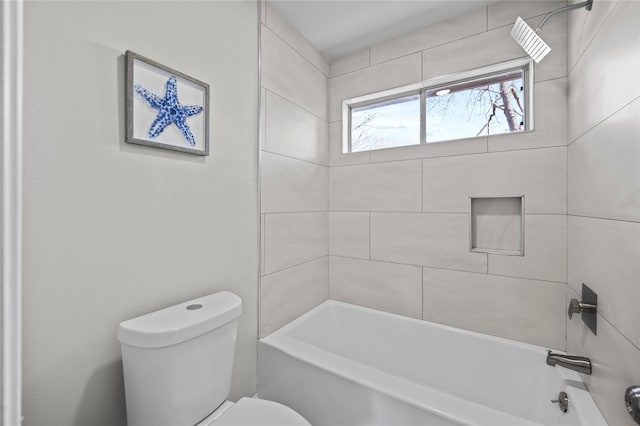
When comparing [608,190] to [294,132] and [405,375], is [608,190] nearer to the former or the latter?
[405,375]

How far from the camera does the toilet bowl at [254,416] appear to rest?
3.50 ft

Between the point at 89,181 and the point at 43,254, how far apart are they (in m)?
0.26

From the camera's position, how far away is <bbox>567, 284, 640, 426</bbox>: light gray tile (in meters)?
0.86

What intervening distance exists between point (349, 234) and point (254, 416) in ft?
4.46

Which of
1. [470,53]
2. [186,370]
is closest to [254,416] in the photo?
[186,370]

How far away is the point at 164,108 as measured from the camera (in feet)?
3.85

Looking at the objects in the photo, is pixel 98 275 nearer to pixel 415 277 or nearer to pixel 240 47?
pixel 240 47

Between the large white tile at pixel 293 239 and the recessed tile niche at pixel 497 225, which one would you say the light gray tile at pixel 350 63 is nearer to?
the large white tile at pixel 293 239

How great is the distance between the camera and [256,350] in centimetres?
167

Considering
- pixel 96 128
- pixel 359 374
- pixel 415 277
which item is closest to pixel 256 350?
pixel 359 374

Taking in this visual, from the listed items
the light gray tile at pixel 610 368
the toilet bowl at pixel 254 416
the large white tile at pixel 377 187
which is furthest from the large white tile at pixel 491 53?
the toilet bowl at pixel 254 416

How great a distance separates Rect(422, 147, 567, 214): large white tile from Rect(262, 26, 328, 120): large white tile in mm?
917

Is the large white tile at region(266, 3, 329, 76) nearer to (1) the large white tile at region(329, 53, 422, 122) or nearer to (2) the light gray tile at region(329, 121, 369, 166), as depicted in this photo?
(1) the large white tile at region(329, 53, 422, 122)

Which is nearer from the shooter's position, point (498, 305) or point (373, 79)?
point (498, 305)
